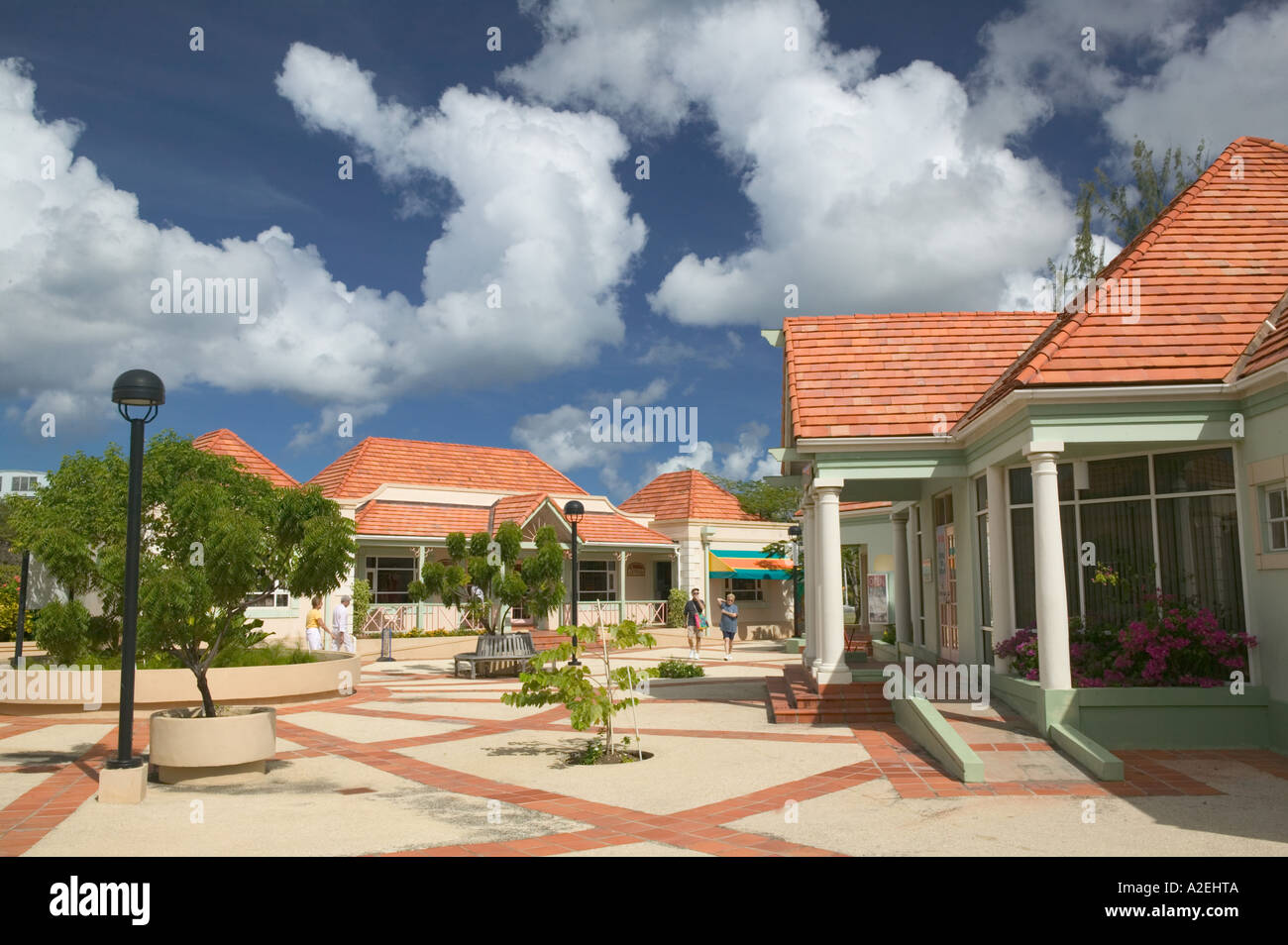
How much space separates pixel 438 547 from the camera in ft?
97.0

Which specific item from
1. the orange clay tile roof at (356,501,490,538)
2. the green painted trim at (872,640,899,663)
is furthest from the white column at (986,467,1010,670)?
the orange clay tile roof at (356,501,490,538)

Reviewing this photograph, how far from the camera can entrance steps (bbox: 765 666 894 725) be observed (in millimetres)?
12609

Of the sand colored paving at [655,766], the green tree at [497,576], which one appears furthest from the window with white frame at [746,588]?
the sand colored paving at [655,766]

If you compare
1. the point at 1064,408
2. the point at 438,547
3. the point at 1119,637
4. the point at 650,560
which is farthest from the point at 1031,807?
the point at 650,560

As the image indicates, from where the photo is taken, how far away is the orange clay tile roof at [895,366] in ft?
45.8

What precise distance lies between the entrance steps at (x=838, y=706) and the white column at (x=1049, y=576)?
2398mm

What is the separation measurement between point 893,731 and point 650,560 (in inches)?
969

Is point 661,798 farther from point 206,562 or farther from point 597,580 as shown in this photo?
point 597,580

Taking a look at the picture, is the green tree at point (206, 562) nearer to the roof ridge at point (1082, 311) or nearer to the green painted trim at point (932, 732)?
the green painted trim at point (932, 732)

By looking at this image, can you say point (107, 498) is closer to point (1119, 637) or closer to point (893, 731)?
point (893, 731)

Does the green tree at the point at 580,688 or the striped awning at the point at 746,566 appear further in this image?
the striped awning at the point at 746,566

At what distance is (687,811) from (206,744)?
15.9ft

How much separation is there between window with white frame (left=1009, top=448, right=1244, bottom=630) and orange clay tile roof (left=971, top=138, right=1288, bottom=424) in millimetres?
1254

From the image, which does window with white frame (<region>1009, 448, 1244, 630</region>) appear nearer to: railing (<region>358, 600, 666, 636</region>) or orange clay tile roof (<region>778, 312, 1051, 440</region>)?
orange clay tile roof (<region>778, 312, 1051, 440</region>)
